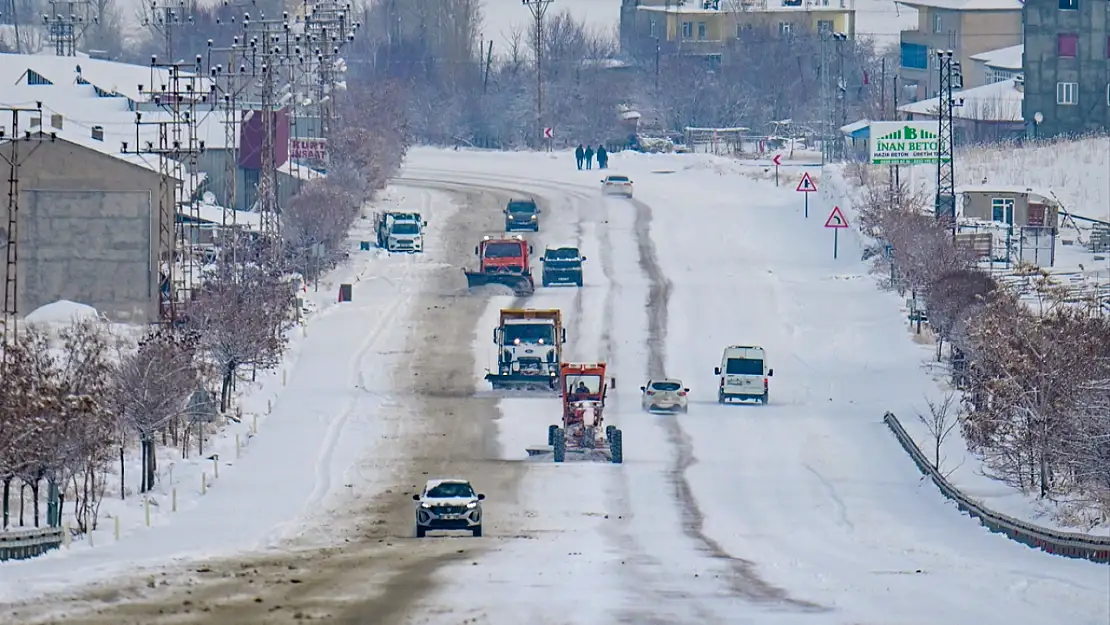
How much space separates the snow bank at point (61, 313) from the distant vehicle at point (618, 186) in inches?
1216

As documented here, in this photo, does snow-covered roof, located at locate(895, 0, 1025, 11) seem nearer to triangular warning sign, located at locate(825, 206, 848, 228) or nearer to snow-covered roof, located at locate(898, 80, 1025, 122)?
snow-covered roof, located at locate(898, 80, 1025, 122)

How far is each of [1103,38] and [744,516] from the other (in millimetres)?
71642

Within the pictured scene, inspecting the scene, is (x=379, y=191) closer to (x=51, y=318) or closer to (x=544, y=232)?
(x=544, y=232)

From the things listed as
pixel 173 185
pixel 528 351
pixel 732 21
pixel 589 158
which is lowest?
pixel 528 351

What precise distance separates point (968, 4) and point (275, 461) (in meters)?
103

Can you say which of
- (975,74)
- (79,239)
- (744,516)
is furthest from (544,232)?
(975,74)

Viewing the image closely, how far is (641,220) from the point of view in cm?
8450

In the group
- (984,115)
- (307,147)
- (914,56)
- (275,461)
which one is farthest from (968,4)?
(275,461)

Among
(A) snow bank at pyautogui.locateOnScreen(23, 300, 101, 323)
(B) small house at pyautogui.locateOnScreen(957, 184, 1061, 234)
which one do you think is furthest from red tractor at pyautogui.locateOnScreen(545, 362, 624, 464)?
(B) small house at pyautogui.locateOnScreen(957, 184, 1061, 234)

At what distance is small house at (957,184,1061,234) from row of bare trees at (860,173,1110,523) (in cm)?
1677

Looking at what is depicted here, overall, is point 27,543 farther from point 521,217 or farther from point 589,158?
point 589,158

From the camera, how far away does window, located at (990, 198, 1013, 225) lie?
80.1 meters

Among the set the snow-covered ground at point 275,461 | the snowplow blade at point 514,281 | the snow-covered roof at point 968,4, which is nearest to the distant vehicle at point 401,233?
the snow-covered ground at point 275,461

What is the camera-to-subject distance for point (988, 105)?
370ft
